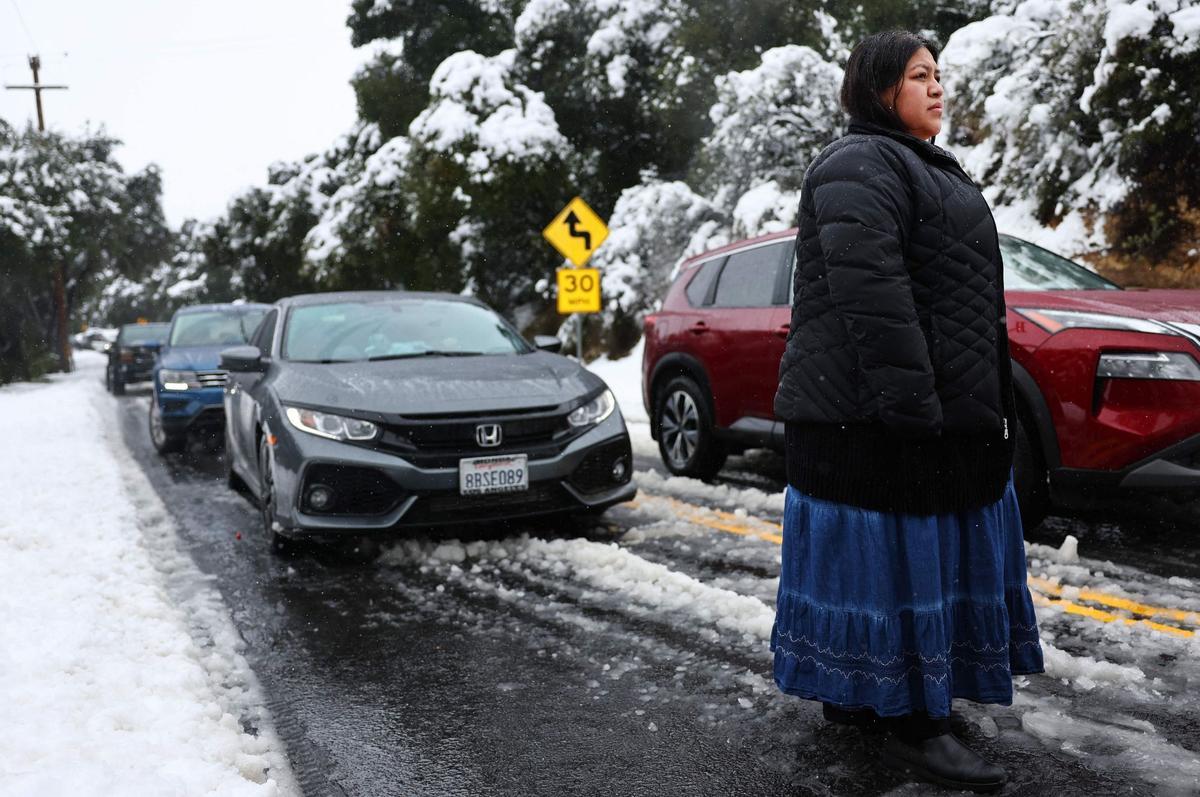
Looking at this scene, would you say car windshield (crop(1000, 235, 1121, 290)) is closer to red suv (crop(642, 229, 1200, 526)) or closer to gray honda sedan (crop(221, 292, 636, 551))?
red suv (crop(642, 229, 1200, 526))

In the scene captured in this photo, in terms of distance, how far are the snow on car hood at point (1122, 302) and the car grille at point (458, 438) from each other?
2.39m

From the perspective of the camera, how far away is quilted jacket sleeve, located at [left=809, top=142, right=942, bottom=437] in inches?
99.4

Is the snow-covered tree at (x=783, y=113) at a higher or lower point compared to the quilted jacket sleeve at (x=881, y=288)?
higher

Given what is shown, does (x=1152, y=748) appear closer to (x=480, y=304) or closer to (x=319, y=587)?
(x=319, y=587)

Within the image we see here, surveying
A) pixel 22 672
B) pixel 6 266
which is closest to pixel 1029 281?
pixel 22 672

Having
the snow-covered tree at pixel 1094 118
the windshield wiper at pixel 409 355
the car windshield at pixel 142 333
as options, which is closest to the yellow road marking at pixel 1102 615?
the windshield wiper at pixel 409 355

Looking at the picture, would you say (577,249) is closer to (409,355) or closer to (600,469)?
(409,355)

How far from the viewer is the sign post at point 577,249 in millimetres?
13266

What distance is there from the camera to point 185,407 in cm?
1068

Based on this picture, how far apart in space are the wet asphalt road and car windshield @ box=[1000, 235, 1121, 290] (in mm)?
1279

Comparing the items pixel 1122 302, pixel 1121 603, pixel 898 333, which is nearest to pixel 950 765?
pixel 898 333

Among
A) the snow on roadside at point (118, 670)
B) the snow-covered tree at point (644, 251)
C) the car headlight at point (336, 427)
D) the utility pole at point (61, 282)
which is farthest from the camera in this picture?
the utility pole at point (61, 282)

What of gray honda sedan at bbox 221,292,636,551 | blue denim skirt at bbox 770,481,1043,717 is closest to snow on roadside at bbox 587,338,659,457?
gray honda sedan at bbox 221,292,636,551

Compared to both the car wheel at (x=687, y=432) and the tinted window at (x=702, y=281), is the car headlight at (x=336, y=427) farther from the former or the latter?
the tinted window at (x=702, y=281)
